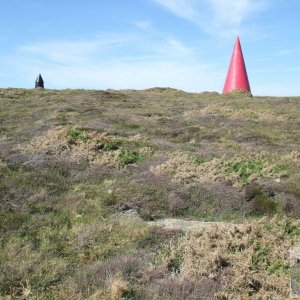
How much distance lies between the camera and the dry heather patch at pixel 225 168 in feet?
48.9

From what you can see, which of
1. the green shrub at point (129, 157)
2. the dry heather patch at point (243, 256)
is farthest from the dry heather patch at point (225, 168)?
the dry heather patch at point (243, 256)

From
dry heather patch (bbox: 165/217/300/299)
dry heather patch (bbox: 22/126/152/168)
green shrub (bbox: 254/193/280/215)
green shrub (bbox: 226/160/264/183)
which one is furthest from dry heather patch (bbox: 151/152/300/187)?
dry heather patch (bbox: 165/217/300/299)

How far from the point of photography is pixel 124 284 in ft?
25.4

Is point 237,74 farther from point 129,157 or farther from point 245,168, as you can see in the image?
point 245,168

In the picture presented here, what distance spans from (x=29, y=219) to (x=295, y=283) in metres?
6.81

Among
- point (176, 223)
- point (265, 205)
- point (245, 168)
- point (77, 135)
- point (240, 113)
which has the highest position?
point (240, 113)

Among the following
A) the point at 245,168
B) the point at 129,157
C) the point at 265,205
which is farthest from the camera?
the point at 129,157

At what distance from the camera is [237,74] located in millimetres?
43375

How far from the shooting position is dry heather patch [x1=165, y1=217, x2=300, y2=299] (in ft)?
26.0

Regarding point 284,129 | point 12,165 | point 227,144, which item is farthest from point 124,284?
point 284,129

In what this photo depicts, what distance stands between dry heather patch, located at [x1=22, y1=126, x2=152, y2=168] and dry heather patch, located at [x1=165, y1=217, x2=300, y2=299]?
7302 millimetres

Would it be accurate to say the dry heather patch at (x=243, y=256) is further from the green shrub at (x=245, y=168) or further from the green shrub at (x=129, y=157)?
the green shrub at (x=129, y=157)

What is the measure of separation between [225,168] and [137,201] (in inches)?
171

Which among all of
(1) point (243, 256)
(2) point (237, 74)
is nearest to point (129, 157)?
(1) point (243, 256)
